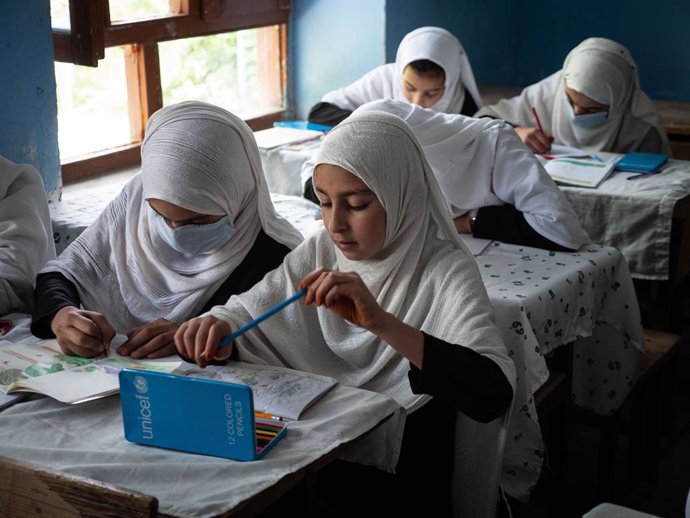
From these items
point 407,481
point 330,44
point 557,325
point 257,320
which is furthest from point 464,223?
point 330,44

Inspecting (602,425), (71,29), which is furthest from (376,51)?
(602,425)

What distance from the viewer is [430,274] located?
175 centimetres

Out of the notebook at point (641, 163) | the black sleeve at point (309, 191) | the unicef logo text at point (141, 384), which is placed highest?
the unicef logo text at point (141, 384)

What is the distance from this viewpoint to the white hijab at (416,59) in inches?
167

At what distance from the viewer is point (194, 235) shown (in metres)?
1.97

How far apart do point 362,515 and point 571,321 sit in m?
0.86

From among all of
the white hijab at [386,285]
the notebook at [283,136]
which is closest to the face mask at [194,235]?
the white hijab at [386,285]

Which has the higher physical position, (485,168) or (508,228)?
(485,168)

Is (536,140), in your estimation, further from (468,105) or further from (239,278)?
(239,278)

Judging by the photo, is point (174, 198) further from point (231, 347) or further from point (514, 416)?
point (514, 416)

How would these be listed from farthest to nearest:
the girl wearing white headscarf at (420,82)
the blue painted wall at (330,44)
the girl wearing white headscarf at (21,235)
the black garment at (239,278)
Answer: the blue painted wall at (330,44) < the girl wearing white headscarf at (420,82) < the girl wearing white headscarf at (21,235) < the black garment at (239,278)

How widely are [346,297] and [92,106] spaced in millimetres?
2571

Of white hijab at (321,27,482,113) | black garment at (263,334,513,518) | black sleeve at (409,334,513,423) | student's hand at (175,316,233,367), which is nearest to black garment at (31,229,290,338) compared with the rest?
student's hand at (175,316,233,367)

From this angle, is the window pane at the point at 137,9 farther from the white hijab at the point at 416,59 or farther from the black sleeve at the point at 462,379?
the black sleeve at the point at 462,379
